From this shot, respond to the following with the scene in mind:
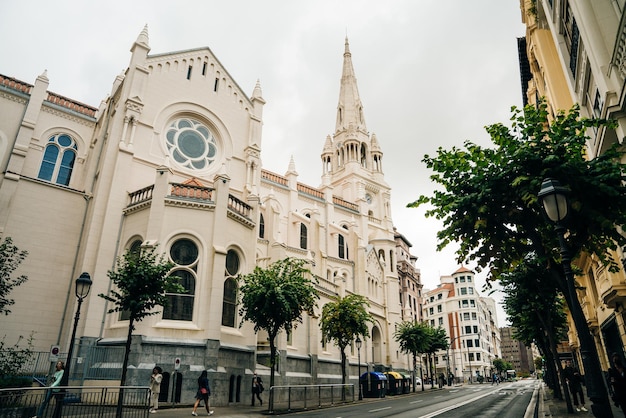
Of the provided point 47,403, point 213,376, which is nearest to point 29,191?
point 213,376

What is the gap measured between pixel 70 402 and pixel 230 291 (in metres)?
11.8

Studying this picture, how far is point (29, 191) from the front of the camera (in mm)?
23547

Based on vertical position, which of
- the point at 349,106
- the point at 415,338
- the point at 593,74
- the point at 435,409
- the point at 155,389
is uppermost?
the point at 349,106

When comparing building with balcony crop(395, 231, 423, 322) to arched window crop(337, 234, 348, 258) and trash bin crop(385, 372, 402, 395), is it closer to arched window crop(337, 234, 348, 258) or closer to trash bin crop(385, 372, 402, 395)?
arched window crop(337, 234, 348, 258)

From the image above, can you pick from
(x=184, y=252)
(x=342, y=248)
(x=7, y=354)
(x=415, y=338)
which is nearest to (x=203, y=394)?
(x=184, y=252)

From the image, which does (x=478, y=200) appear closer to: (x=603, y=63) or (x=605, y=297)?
(x=603, y=63)

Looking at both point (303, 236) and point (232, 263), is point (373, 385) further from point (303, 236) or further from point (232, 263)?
point (232, 263)

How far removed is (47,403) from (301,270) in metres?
12.5

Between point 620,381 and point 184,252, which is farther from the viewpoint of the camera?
point 184,252

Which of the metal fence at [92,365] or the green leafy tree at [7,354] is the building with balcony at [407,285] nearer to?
the metal fence at [92,365]

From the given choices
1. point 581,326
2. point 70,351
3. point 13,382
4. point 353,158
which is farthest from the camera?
point 353,158

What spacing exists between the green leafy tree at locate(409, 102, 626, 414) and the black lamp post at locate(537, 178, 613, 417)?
7.58ft

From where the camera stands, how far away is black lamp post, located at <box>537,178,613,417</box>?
6.76m

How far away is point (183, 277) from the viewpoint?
68.4 feet
